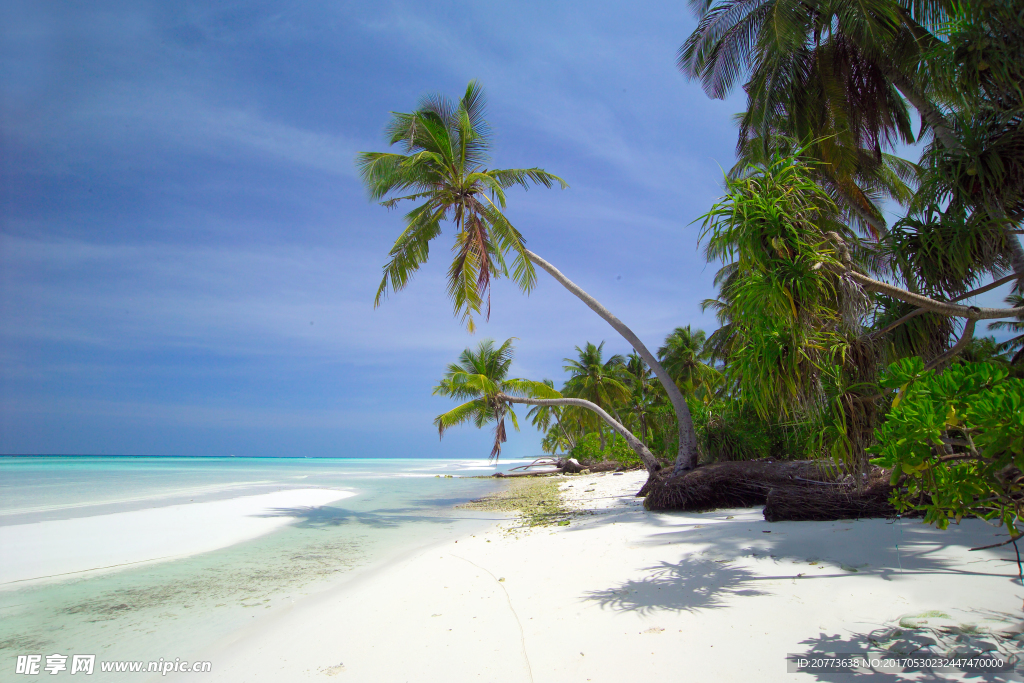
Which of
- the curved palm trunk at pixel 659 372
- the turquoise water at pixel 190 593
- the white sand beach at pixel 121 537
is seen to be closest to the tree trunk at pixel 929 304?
the turquoise water at pixel 190 593

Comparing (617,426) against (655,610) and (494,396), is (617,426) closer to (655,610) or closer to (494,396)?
(494,396)

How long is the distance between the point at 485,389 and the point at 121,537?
968cm

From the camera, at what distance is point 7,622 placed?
424cm

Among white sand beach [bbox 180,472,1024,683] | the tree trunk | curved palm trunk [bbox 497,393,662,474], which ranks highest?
the tree trunk

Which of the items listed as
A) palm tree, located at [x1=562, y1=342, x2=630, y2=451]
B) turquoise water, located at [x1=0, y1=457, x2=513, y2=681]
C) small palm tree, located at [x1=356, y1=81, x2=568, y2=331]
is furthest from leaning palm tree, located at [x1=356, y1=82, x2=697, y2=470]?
palm tree, located at [x1=562, y1=342, x2=630, y2=451]

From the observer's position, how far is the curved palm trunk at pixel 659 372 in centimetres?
965

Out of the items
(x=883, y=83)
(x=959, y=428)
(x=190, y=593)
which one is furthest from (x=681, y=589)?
(x=883, y=83)

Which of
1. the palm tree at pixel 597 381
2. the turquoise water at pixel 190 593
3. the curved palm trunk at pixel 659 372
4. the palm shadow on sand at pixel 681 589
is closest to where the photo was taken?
the palm shadow on sand at pixel 681 589

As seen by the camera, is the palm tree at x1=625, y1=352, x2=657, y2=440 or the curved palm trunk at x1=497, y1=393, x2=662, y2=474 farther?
the palm tree at x1=625, y1=352, x2=657, y2=440

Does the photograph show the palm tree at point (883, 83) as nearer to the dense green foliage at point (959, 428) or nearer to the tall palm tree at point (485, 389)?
the dense green foliage at point (959, 428)

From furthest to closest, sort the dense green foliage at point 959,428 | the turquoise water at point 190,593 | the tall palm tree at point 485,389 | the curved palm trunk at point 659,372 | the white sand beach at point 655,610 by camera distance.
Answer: the tall palm tree at point 485,389
the curved palm trunk at point 659,372
the turquoise water at point 190,593
the white sand beach at point 655,610
the dense green foliage at point 959,428

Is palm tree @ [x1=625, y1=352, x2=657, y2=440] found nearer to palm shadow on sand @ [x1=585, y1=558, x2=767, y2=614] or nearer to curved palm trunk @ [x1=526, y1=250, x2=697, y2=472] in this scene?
curved palm trunk @ [x1=526, y1=250, x2=697, y2=472]

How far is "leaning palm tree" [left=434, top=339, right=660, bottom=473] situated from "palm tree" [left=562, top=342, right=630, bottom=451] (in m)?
6.57

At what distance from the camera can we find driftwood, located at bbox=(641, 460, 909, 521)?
5559mm
